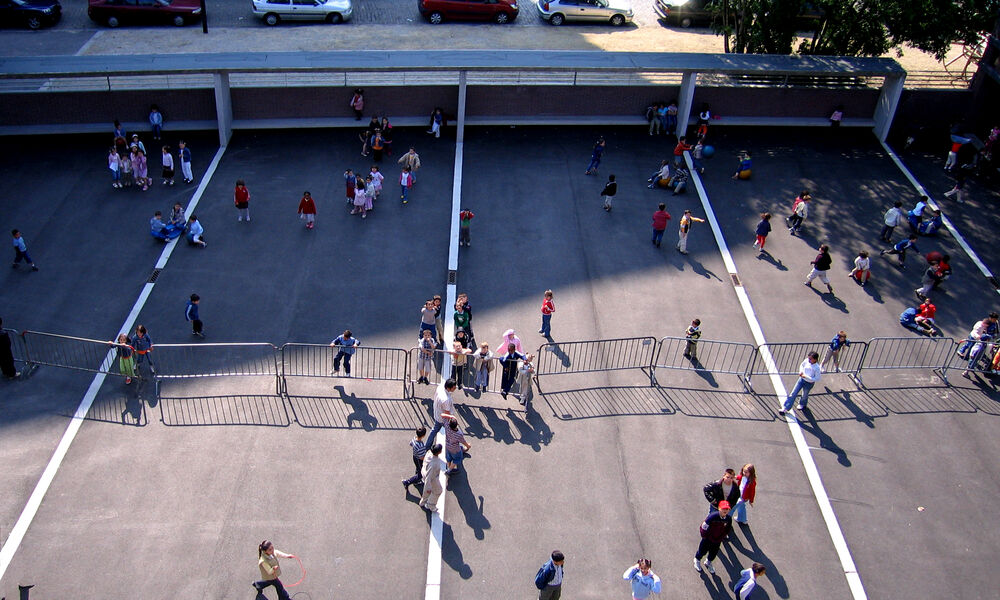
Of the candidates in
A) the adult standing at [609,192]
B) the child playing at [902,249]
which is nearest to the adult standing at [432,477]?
the adult standing at [609,192]

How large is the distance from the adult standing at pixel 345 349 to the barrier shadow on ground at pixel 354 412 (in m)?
0.50

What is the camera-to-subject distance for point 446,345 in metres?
18.6

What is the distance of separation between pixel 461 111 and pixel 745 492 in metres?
15.9

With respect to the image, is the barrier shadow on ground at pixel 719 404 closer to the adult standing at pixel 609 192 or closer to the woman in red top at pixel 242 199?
the adult standing at pixel 609 192

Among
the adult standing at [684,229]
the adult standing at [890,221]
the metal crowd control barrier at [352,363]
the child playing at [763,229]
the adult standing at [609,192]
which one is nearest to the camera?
the metal crowd control barrier at [352,363]

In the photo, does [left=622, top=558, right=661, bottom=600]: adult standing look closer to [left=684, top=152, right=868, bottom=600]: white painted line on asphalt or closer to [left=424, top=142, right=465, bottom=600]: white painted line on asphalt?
[left=424, top=142, right=465, bottom=600]: white painted line on asphalt

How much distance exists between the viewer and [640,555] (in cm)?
1441

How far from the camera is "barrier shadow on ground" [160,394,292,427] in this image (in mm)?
16500

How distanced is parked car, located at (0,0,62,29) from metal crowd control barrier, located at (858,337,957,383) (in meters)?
32.4

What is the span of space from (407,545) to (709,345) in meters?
8.55

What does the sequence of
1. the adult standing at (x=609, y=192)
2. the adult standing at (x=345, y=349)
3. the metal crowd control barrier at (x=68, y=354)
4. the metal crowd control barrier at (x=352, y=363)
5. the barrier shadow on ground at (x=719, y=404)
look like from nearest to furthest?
the adult standing at (x=345, y=349) < the barrier shadow on ground at (x=719, y=404) < the metal crowd control barrier at (x=68, y=354) < the metal crowd control barrier at (x=352, y=363) < the adult standing at (x=609, y=192)

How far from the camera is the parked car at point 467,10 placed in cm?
3628

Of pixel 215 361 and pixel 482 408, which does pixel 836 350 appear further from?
pixel 215 361

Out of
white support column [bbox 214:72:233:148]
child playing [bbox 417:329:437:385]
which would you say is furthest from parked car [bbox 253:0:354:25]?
child playing [bbox 417:329:437:385]
